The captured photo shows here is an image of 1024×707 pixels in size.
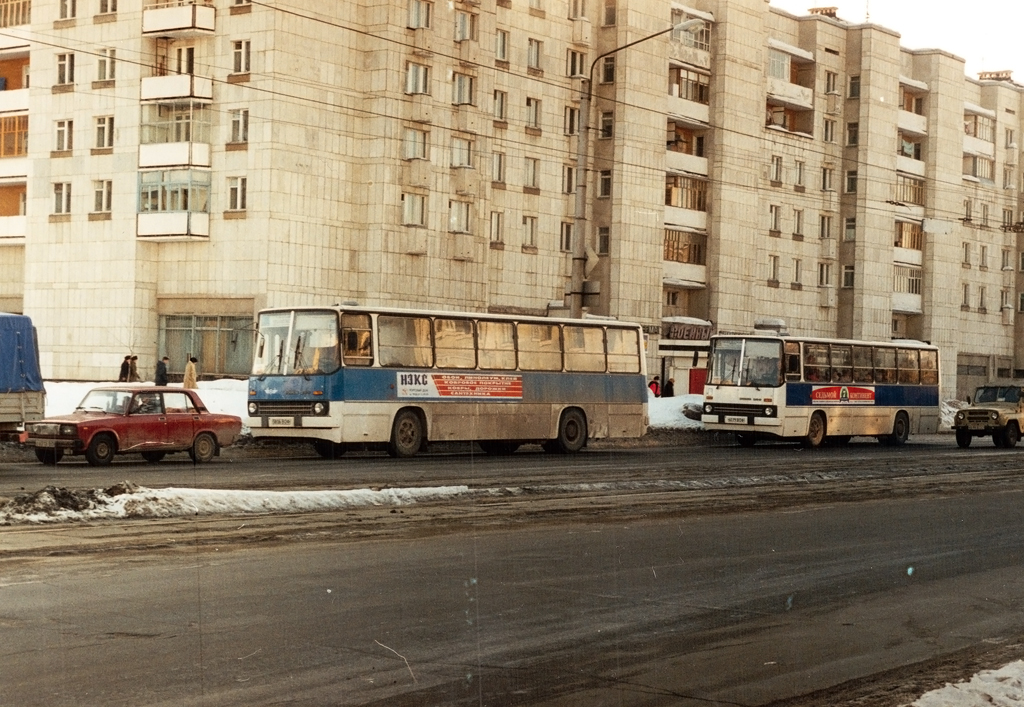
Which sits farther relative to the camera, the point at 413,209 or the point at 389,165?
the point at 413,209

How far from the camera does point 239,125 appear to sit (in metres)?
51.9

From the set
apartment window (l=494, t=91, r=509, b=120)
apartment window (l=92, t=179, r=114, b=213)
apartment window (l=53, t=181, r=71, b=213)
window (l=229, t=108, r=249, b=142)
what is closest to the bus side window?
window (l=229, t=108, r=249, b=142)

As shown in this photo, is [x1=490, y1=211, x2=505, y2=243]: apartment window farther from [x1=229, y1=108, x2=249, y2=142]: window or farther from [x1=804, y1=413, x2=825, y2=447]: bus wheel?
[x1=804, y1=413, x2=825, y2=447]: bus wheel

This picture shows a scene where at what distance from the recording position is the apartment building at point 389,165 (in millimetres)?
52188

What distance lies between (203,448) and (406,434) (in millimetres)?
4893

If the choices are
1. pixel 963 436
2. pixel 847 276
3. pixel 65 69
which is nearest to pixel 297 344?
pixel 963 436

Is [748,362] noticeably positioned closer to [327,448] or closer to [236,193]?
[327,448]

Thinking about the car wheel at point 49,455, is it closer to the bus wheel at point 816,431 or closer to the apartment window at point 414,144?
the bus wheel at point 816,431

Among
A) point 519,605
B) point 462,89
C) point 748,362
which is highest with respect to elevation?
point 462,89

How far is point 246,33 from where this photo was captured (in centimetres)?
5138

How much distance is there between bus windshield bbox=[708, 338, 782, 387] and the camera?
37.8 meters

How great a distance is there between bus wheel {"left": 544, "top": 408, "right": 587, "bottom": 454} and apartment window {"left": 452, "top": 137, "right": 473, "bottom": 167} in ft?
79.9

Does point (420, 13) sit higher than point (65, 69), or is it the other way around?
point (420, 13)

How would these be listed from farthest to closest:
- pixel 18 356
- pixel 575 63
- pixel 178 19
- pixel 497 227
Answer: pixel 575 63 → pixel 497 227 → pixel 178 19 → pixel 18 356
